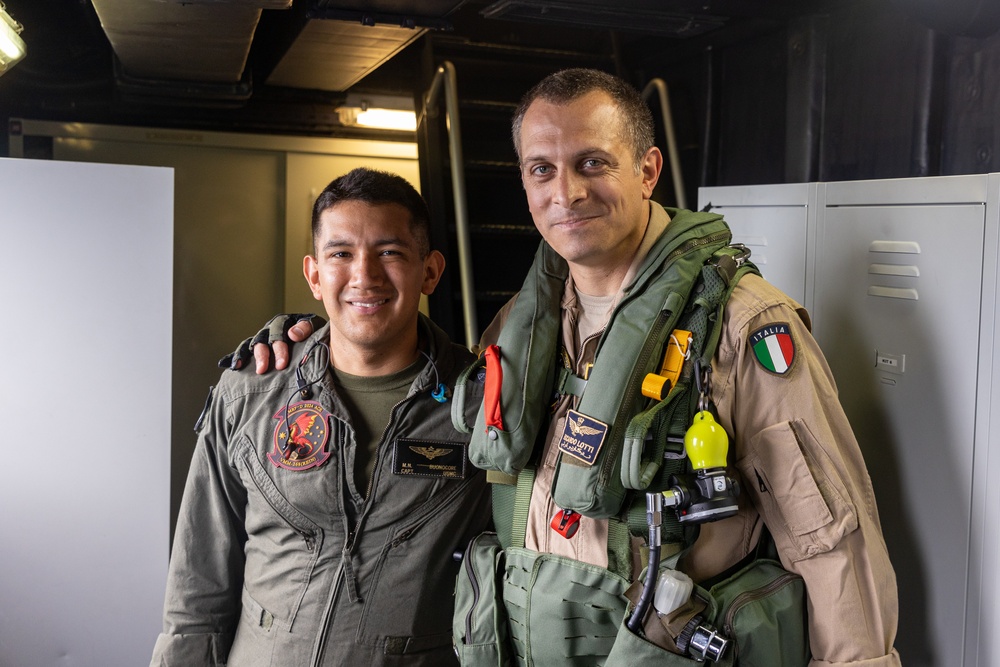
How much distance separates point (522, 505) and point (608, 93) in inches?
34.3

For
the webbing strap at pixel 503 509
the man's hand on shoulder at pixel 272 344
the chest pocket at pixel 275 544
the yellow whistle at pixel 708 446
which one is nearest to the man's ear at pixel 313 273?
the man's hand on shoulder at pixel 272 344

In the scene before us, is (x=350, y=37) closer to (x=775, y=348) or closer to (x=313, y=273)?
(x=313, y=273)

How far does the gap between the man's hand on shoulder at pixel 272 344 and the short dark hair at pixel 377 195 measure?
281 mm

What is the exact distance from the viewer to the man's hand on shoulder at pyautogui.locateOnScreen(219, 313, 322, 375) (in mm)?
2260

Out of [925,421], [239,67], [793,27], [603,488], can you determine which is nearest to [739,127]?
[793,27]

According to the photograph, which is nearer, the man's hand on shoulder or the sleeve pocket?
the sleeve pocket

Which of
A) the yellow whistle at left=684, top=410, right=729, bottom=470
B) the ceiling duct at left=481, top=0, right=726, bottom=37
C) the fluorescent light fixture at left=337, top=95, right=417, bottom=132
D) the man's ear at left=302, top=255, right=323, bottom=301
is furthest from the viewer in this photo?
the fluorescent light fixture at left=337, top=95, right=417, bottom=132

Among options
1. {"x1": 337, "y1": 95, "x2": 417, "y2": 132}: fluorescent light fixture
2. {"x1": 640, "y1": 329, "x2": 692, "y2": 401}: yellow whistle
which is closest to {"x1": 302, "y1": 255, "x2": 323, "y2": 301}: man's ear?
{"x1": 640, "y1": 329, "x2": 692, "y2": 401}: yellow whistle

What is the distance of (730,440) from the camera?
5.67 ft

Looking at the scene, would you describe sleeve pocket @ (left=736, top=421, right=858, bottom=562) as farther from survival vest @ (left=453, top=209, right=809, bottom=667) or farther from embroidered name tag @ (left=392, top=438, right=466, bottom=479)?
embroidered name tag @ (left=392, top=438, right=466, bottom=479)

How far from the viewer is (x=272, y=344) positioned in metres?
2.32

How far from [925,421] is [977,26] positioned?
1.41 metres

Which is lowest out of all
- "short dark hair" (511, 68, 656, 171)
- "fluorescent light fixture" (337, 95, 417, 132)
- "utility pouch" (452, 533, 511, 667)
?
"utility pouch" (452, 533, 511, 667)

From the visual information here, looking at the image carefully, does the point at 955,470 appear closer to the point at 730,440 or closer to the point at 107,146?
the point at 730,440
